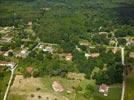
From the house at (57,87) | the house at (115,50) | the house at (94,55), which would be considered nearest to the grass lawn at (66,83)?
the house at (57,87)

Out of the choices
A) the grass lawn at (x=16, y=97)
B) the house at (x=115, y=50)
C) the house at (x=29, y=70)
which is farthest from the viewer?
the house at (x=115, y=50)

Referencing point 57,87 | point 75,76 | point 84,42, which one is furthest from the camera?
point 84,42

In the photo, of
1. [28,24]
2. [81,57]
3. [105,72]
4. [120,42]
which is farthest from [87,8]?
[105,72]

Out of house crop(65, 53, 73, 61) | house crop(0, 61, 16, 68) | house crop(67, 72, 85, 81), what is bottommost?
house crop(67, 72, 85, 81)

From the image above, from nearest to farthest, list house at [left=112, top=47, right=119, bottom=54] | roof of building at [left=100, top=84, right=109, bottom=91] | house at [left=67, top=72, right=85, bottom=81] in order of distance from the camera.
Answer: roof of building at [left=100, top=84, right=109, bottom=91] < house at [left=67, top=72, right=85, bottom=81] < house at [left=112, top=47, right=119, bottom=54]

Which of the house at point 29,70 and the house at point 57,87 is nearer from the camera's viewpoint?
the house at point 57,87

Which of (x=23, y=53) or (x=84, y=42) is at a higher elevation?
(x=84, y=42)

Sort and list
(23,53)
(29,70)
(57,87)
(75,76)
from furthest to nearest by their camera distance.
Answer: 1. (23,53)
2. (29,70)
3. (75,76)
4. (57,87)

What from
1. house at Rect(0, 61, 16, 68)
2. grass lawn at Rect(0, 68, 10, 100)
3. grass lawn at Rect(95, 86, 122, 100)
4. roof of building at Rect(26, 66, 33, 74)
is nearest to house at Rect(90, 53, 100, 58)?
roof of building at Rect(26, 66, 33, 74)

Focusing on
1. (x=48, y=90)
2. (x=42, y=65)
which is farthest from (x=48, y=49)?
(x=48, y=90)

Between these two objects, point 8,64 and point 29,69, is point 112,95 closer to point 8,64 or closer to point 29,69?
point 29,69

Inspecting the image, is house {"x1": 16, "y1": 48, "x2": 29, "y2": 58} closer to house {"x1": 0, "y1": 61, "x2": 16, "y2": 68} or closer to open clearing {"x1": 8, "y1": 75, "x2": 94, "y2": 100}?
house {"x1": 0, "y1": 61, "x2": 16, "y2": 68}

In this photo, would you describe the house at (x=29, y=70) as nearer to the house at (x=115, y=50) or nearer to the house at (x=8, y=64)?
the house at (x=8, y=64)
